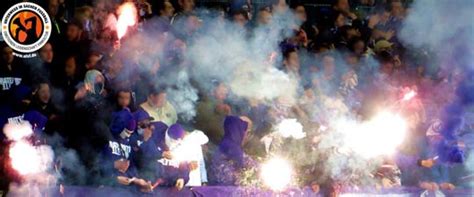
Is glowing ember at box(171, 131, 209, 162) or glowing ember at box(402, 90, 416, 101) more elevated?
glowing ember at box(402, 90, 416, 101)

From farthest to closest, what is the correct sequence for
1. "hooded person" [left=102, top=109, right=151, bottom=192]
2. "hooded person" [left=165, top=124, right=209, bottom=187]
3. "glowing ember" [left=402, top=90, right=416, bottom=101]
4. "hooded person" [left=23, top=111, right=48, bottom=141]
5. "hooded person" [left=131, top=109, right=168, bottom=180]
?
"glowing ember" [left=402, top=90, right=416, bottom=101]
"hooded person" [left=165, top=124, right=209, bottom=187]
"hooded person" [left=131, top=109, right=168, bottom=180]
"hooded person" [left=23, top=111, right=48, bottom=141]
"hooded person" [left=102, top=109, right=151, bottom=192]

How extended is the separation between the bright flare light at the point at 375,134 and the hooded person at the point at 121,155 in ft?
8.07

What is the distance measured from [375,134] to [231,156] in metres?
1.86

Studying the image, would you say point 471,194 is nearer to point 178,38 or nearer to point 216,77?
point 216,77

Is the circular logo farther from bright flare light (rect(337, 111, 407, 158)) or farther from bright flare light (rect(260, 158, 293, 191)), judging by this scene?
bright flare light (rect(337, 111, 407, 158))

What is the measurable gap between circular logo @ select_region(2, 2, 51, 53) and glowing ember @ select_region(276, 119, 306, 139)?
244 centimetres

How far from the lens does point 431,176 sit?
821 cm

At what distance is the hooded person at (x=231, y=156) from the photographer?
7402 millimetres

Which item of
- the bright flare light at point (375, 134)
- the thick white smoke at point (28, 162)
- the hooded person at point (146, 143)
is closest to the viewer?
the thick white smoke at point (28, 162)

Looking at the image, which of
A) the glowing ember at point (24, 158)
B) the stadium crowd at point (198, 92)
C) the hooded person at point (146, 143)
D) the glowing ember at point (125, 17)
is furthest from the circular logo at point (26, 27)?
the hooded person at point (146, 143)

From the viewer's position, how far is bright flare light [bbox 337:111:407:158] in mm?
8359

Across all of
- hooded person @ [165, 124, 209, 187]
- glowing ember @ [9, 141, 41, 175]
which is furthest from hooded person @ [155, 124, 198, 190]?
glowing ember @ [9, 141, 41, 175]

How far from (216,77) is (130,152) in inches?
63.7

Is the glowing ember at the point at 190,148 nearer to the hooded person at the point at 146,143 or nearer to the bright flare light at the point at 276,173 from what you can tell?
the hooded person at the point at 146,143
